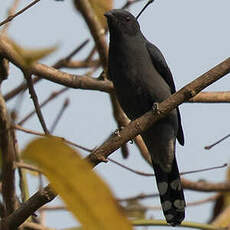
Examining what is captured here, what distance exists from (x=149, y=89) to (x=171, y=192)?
0.90m

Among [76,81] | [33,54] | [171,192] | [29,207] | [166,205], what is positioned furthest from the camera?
[171,192]

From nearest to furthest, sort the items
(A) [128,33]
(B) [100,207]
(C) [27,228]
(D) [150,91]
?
(B) [100,207]
(C) [27,228]
(D) [150,91]
(A) [128,33]

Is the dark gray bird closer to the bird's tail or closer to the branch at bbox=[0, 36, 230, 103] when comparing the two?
→ the bird's tail

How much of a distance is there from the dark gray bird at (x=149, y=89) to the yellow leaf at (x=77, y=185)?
3.08m

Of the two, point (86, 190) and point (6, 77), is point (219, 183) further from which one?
point (86, 190)

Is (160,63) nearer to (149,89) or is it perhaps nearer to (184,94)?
(149,89)

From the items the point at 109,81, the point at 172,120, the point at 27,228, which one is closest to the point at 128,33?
the point at 109,81

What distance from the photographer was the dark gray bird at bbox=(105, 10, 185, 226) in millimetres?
4047

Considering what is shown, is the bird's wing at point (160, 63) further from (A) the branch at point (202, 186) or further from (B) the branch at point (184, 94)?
(B) the branch at point (184, 94)

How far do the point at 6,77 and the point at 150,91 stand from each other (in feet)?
3.62

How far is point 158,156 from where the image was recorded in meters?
4.42

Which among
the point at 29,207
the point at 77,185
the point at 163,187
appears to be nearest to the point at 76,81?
the point at 163,187

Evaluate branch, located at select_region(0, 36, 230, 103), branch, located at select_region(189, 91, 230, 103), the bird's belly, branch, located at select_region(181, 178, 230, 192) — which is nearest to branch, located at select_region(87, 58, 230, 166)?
branch, located at select_region(0, 36, 230, 103)

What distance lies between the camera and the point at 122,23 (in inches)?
172
